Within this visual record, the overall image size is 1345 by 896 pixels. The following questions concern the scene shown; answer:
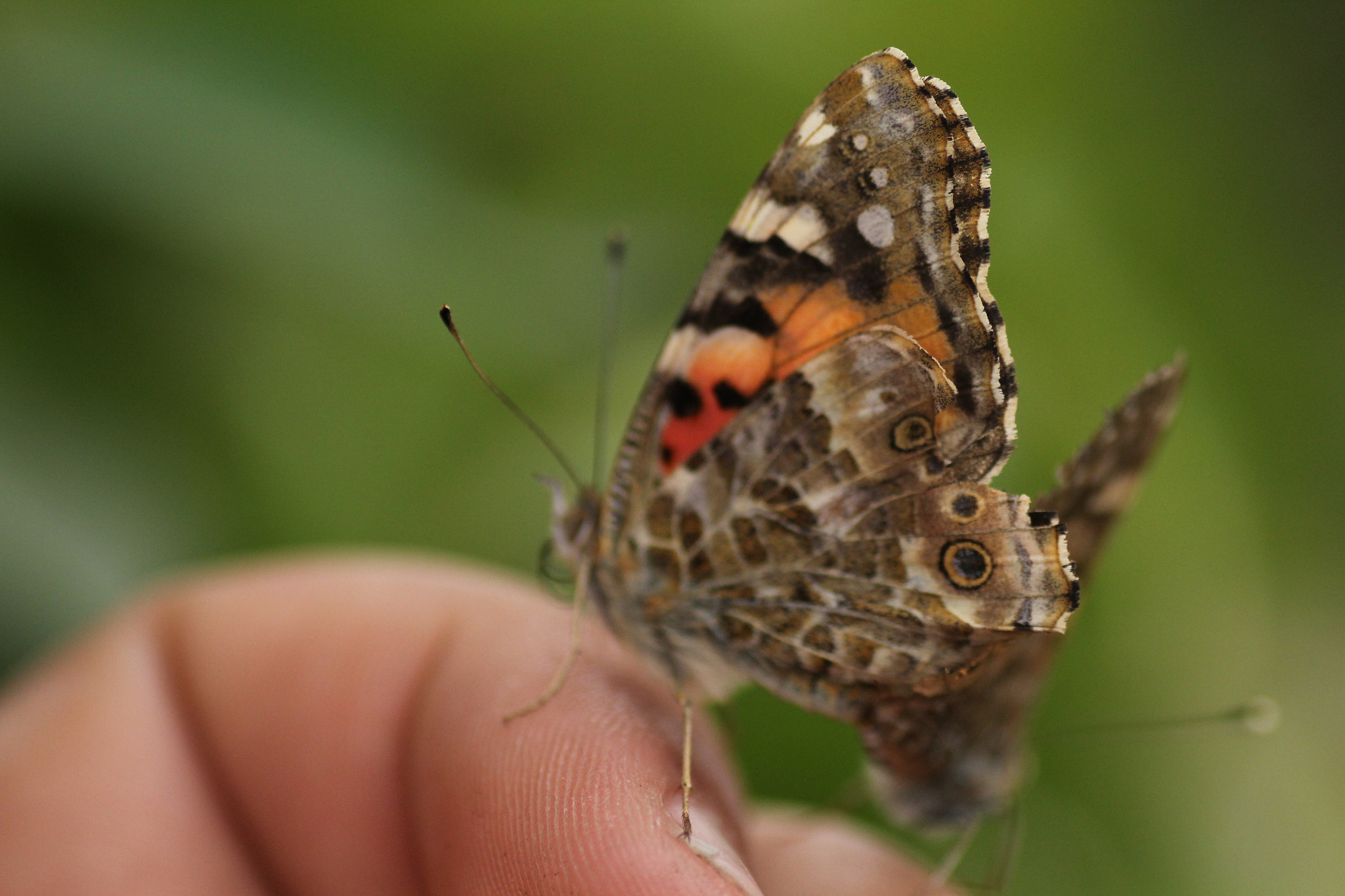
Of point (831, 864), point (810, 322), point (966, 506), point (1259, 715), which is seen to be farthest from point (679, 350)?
point (1259, 715)

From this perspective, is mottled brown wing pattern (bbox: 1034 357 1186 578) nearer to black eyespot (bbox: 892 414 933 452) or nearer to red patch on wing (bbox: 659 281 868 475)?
black eyespot (bbox: 892 414 933 452)

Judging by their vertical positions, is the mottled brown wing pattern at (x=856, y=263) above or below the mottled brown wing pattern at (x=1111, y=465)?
above

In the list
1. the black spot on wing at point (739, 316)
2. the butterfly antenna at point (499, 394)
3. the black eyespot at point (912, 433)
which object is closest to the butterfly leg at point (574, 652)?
the butterfly antenna at point (499, 394)

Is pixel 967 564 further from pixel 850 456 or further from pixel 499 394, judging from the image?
pixel 499 394

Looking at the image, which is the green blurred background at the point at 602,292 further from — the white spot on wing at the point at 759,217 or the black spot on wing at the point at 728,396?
the white spot on wing at the point at 759,217

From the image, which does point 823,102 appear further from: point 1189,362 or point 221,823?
point 1189,362

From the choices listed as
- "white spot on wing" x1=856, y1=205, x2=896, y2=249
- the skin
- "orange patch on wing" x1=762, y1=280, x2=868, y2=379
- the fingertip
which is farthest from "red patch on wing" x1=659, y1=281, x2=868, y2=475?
the fingertip

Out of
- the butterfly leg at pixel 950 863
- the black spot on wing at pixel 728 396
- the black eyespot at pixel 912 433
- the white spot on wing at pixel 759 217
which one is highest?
the white spot on wing at pixel 759 217
